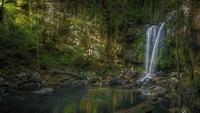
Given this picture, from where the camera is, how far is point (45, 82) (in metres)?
14.6

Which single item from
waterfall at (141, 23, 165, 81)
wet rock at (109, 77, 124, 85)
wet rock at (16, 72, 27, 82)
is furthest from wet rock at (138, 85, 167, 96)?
waterfall at (141, 23, 165, 81)

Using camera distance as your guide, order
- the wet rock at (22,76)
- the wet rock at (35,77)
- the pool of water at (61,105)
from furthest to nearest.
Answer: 1. the wet rock at (35,77)
2. the wet rock at (22,76)
3. the pool of water at (61,105)

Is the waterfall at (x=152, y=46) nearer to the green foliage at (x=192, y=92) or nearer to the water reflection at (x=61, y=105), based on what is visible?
the water reflection at (x=61, y=105)

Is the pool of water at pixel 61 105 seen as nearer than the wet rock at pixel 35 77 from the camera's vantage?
Yes

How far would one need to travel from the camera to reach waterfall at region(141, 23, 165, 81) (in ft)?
68.5

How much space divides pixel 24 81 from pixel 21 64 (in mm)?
2473

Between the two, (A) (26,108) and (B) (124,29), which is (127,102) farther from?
(B) (124,29)

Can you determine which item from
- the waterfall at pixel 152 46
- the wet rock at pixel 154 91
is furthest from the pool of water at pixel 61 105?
the waterfall at pixel 152 46

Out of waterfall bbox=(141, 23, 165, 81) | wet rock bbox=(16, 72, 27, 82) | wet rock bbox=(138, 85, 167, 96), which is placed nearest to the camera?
wet rock bbox=(138, 85, 167, 96)

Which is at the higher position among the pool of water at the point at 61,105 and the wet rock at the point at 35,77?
the wet rock at the point at 35,77

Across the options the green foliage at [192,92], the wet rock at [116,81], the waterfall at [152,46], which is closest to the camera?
the green foliage at [192,92]

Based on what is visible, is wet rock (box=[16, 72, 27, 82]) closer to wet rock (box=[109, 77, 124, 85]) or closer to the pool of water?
the pool of water

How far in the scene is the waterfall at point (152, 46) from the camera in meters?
20.9

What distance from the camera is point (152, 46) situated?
2191cm
